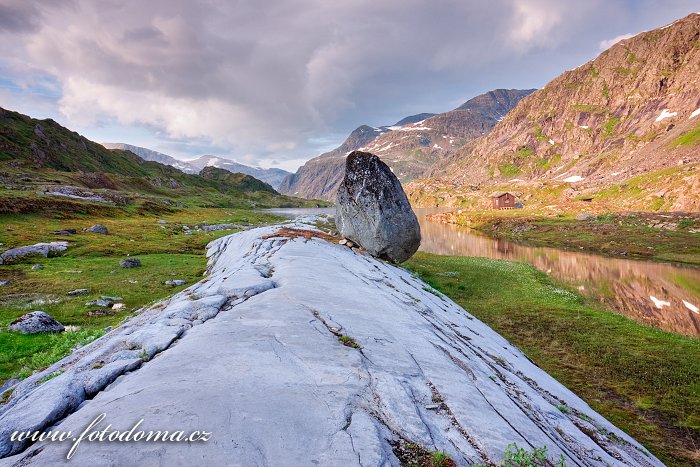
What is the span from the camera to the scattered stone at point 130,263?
104ft

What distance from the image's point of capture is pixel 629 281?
134ft

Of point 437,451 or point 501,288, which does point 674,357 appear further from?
point 437,451

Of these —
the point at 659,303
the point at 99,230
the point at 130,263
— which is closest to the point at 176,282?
the point at 130,263

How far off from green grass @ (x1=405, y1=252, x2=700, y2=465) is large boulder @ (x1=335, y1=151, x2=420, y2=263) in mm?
6122

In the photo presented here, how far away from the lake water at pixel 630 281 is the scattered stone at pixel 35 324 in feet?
134

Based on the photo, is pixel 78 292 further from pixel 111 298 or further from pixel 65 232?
pixel 65 232

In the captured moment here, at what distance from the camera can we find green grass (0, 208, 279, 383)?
1474 centimetres

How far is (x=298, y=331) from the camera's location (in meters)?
9.16

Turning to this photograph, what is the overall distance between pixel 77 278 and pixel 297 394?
1172 inches

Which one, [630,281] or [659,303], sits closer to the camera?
[659,303]

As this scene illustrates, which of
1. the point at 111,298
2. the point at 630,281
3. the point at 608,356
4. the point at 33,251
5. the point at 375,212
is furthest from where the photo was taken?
the point at 630,281

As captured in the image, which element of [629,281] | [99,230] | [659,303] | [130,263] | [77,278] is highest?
[99,230]

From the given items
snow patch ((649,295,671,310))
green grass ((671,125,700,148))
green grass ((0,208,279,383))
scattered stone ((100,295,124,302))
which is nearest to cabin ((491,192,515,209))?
green grass ((671,125,700,148))

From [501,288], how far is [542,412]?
27493 mm
